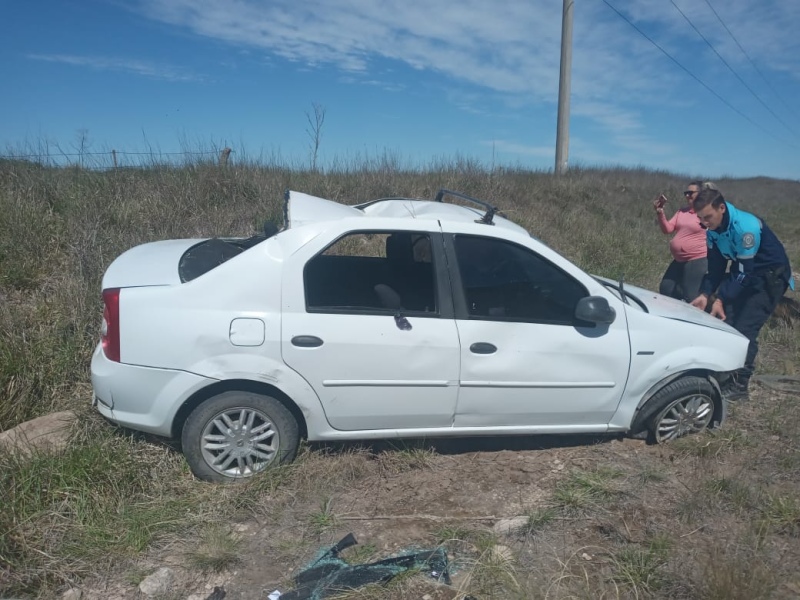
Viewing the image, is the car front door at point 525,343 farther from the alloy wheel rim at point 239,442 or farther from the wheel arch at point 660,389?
the alloy wheel rim at point 239,442

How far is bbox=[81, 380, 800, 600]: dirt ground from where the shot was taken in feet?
9.76

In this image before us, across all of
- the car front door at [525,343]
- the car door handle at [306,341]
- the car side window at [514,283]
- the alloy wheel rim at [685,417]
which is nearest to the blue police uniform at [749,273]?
the alloy wheel rim at [685,417]

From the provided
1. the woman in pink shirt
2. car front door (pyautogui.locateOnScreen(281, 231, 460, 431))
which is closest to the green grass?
car front door (pyautogui.locateOnScreen(281, 231, 460, 431))

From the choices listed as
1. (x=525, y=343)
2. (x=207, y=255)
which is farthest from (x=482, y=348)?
(x=207, y=255)

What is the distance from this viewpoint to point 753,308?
5.32 meters

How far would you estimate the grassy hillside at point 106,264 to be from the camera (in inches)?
128

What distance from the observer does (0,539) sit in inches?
118

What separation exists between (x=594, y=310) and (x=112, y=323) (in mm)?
2843

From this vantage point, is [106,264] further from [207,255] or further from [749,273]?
[749,273]

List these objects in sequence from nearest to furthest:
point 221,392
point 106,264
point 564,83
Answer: point 221,392, point 106,264, point 564,83

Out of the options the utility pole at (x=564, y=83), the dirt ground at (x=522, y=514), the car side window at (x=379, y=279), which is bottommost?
the dirt ground at (x=522, y=514)

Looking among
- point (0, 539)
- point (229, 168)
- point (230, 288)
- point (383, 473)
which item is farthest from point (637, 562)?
point (229, 168)

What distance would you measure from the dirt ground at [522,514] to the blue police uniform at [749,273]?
1.08 meters

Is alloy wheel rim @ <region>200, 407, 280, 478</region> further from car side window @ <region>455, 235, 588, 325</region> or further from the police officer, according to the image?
the police officer
